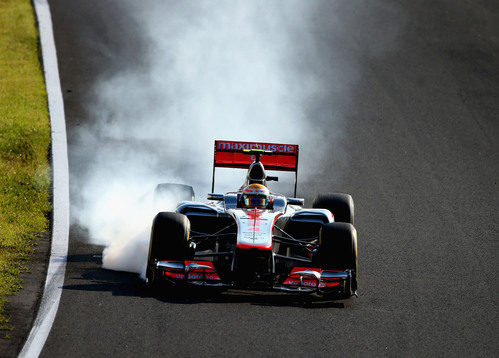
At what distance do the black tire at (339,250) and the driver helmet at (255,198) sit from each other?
5.04 ft

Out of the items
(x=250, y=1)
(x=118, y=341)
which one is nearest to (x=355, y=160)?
(x=118, y=341)

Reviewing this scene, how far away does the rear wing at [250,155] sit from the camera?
45.6 ft

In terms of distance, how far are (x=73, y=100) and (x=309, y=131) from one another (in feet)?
18.2

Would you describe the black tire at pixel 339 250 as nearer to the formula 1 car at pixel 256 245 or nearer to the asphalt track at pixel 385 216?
the formula 1 car at pixel 256 245

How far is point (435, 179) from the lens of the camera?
651 inches

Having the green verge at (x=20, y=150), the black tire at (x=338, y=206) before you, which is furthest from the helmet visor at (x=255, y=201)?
the green verge at (x=20, y=150)

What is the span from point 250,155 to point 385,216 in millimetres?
2645

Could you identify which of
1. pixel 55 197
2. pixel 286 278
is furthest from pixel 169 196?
pixel 286 278

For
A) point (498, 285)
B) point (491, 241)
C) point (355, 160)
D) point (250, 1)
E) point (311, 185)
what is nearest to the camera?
point (498, 285)

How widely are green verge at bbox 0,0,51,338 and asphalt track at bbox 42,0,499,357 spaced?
0.66 m

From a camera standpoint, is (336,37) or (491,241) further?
(336,37)

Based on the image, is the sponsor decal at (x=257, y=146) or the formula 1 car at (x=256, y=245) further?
the sponsor decal at (x=257, y=146)

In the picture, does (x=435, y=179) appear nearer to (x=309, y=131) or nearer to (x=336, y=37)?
(x=309, y=131)

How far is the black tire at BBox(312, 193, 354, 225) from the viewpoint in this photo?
42.4 feet
